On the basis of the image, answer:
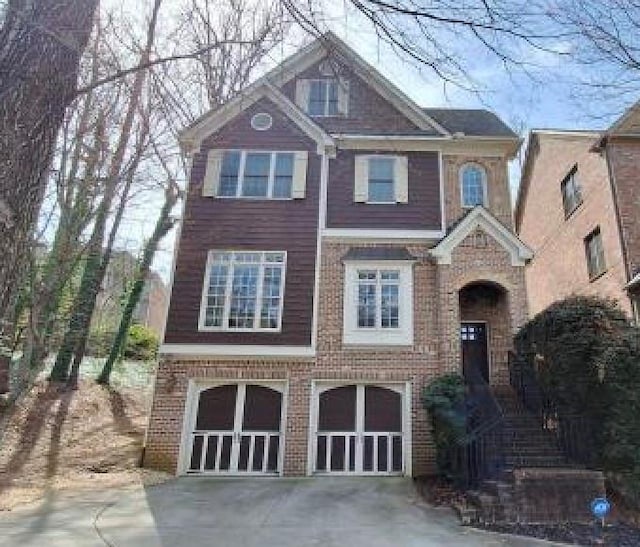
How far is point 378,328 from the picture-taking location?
1279 centimetres

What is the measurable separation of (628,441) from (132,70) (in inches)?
350

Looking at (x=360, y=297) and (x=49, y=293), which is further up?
(x=360, y=297)

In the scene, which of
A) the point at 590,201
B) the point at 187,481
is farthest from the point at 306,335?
the point at 590,201

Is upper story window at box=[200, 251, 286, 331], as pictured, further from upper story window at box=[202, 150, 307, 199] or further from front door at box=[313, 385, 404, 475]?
front door at box=[313, 385, 404, 475]

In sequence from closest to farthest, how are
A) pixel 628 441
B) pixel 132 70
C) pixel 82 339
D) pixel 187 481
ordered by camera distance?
1. pixel 132 70
2. pixel 628 441
3. pixel 187 481
4. pixel 82 339

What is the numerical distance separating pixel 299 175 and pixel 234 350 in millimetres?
5022

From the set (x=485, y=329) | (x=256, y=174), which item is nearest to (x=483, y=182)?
(x=485, y=329)

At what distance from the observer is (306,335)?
12609mm

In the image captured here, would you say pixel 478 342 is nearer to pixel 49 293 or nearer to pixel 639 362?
pixel 639 362

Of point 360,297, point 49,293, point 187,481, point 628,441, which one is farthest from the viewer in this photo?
point 360,297

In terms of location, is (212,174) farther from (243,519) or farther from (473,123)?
(243,519)

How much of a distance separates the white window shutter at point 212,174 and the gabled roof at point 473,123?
264 inches

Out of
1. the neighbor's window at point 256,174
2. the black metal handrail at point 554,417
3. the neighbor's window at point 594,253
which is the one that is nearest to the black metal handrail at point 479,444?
the black metal handrail at point 554,417

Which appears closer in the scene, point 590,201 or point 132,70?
point 132,70
